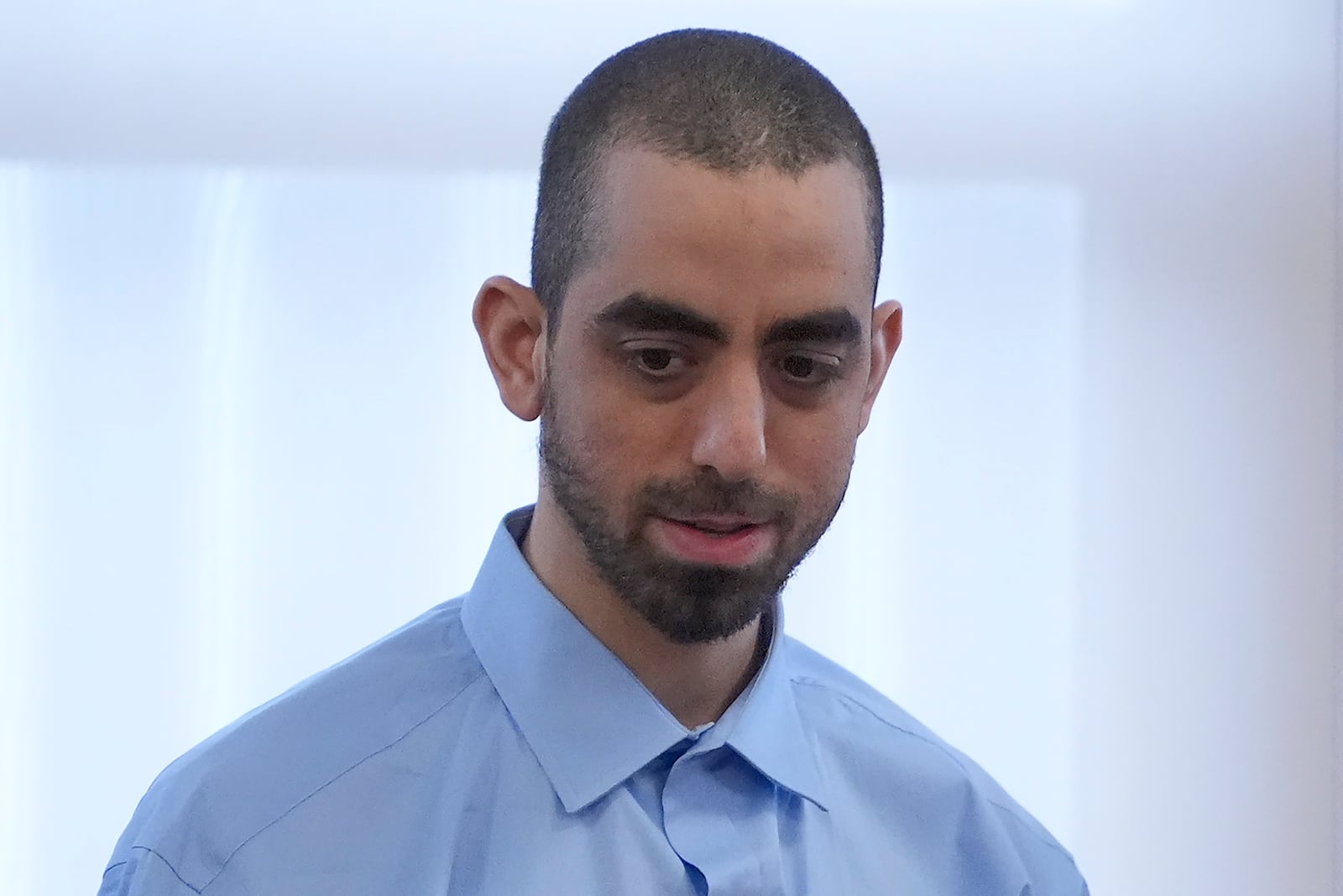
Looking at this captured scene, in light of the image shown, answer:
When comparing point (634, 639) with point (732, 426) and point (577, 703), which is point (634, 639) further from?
point (732, 426)

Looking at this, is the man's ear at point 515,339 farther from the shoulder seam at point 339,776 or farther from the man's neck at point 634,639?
the shoulder seam at point 339,776

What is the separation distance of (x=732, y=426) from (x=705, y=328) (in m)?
0.06

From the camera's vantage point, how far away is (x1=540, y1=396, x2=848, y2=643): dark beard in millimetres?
922

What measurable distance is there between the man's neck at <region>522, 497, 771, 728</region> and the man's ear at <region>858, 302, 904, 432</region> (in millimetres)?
197

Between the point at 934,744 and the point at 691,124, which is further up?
the point at 691,124

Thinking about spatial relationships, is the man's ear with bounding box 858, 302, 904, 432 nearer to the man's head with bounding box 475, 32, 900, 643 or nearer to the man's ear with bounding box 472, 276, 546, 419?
the man's head with bounding box 475, 32, 900, 643

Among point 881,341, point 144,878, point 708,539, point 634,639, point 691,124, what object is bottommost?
point 144,878

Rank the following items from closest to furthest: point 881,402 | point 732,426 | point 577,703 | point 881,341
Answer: point 732,426 → point 577,703 → point 881,341 → point 881,402

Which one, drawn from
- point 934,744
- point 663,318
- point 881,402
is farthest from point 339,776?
point 881,402

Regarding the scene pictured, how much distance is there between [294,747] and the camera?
3.22 feet

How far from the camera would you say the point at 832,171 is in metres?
0.96

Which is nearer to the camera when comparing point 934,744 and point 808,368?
point 808,368

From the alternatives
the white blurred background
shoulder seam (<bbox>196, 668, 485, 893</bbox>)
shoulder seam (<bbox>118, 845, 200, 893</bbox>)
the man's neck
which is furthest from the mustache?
the white blurred background

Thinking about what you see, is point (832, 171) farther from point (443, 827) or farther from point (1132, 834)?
point (1132, 834)
